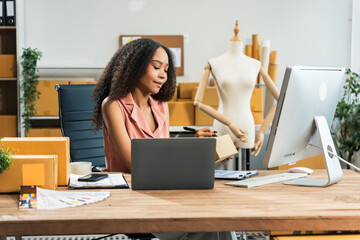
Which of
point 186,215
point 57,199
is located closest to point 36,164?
point 57,199

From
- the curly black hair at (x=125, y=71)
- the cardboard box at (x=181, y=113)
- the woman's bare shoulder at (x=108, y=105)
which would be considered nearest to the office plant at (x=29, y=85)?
the cardboard box at (x=181, y=113)

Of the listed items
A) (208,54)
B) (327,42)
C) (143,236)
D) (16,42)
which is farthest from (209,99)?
(143,236)

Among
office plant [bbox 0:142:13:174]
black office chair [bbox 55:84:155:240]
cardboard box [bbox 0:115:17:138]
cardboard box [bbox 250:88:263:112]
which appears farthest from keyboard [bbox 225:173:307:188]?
cardboard box [bbox 0:115:17:138]

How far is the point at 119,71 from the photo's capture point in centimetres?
228

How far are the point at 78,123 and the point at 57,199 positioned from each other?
4.87 ft

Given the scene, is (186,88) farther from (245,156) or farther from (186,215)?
(186,215)

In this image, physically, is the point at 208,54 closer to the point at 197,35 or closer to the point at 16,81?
the point at 197,35

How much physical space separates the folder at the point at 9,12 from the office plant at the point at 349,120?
326cm

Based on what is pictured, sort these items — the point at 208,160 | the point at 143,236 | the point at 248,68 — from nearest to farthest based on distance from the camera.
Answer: the point at 208,160 < the point at 143,236 < the point at 248,68

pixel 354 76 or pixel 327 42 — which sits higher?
pixel 327 42

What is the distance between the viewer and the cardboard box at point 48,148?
5.61 ft

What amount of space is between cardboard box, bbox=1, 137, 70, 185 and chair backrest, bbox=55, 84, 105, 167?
1.18 m

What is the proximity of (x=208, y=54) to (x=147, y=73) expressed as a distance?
8.54 feet

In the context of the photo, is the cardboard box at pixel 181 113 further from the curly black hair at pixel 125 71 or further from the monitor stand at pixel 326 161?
the monitor stand at pixel 326 161
